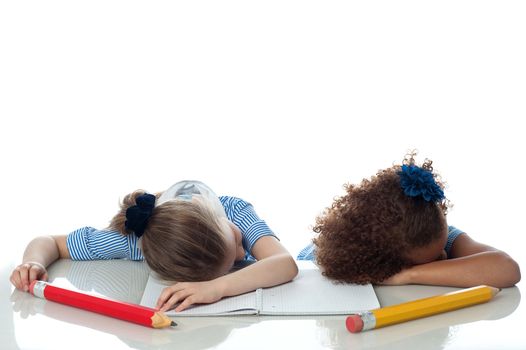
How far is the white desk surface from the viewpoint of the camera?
0.91 m

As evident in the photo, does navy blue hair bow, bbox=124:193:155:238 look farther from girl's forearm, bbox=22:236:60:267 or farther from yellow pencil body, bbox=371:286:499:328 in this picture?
yellow pencil body, bbox=371:286:499:328

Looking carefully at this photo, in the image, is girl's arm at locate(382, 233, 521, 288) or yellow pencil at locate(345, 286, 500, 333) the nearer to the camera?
yellow pencil at locate(345, 286, 500, 333)

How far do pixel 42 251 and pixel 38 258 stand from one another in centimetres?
3

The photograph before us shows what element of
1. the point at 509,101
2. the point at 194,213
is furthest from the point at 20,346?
the point at 509,101

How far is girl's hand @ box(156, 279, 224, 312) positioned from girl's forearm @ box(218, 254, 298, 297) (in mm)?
17

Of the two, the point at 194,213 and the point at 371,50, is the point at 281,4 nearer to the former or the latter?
the point at 371,50

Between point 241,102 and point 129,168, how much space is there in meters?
0.38

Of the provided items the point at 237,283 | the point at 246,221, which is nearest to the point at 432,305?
the point at 237,283

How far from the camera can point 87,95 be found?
2365mm

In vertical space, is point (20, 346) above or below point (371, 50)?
below

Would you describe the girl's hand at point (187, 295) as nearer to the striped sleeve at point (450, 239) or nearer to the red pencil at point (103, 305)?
the red pencil at point (103, 305)

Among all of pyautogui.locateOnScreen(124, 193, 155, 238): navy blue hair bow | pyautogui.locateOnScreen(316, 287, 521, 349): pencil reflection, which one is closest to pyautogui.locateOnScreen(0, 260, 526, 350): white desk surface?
pyautogui.locateOnScreen(316, 287, 521, 349): pencil reflection

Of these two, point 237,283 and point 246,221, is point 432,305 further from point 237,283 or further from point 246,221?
point 246,221

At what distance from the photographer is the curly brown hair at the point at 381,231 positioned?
1.14m
